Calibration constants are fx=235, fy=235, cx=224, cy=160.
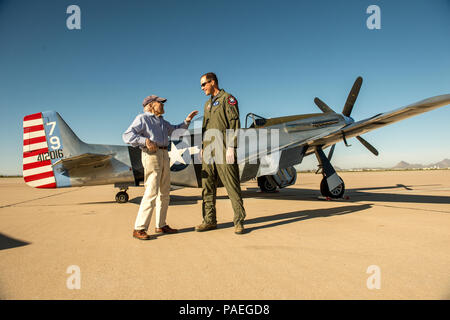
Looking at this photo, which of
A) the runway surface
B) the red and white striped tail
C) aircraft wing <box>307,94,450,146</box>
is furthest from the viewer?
the red and white striped tail

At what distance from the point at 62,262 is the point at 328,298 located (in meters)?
2.39

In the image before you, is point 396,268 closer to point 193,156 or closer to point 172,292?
point 172,292

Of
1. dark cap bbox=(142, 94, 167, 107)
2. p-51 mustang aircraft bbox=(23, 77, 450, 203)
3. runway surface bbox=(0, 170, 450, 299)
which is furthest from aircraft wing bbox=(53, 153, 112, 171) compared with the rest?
dark cap bbox=(142, 94, 167, 107)

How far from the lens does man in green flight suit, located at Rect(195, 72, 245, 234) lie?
11.2 feet

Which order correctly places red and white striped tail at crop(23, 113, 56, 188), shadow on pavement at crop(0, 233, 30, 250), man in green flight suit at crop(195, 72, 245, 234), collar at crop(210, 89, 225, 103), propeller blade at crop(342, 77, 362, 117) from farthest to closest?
propeller blade at crop(342, 77, 362, 117) < red and white striped tail at crop(23, 113, 56, 188) < collar at crop(210, 89, 225, 103) < man in green flight suit at crop(195, 72, 245, 234) < shadow on pavement at crop(0, 233, 30, 250)

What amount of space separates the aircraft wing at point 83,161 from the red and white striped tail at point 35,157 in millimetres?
421

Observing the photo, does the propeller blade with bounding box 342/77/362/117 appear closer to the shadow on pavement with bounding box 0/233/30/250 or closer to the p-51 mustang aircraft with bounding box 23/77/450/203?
the p-51 mustang aircraft with bounding box 23/77/450/203

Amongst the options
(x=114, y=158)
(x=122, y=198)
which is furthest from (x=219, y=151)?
(x=122, y=198)

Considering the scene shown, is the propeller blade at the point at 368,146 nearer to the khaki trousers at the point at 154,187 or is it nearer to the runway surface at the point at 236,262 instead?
the runway surface at the point at 236,262

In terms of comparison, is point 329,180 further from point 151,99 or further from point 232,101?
point 151,99

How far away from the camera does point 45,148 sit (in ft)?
21.8

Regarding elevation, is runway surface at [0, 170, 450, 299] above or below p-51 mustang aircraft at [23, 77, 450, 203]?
below

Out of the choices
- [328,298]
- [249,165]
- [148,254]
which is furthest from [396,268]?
[249,165]

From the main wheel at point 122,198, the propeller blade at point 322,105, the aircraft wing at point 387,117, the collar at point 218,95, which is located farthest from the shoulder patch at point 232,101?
the propeller blade at point 322,105
